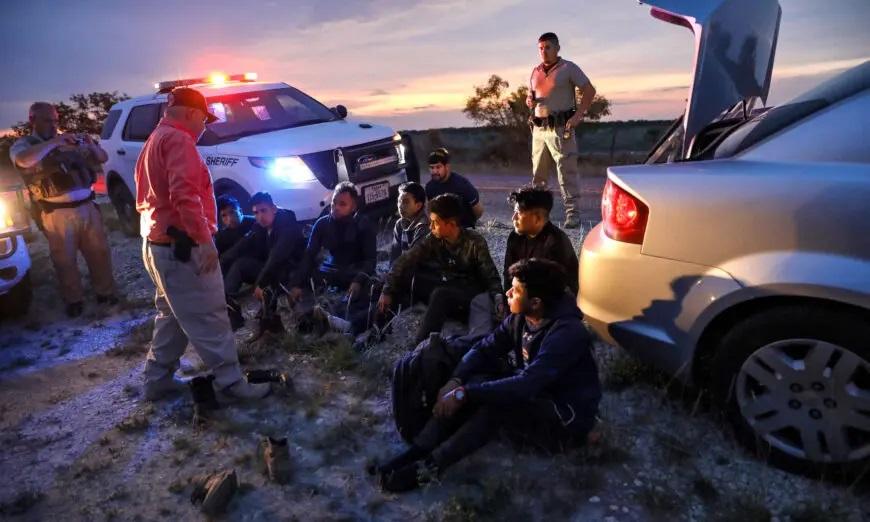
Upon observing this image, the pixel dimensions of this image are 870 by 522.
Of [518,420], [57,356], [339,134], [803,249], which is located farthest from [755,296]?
[339,134]

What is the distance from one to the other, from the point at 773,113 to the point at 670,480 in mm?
1640

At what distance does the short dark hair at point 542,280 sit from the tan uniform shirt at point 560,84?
4394 mm

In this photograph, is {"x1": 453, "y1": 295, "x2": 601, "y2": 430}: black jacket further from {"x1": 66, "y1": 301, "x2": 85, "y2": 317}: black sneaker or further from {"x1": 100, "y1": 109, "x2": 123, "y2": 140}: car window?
{"x1": 100, "y1": 109, "x2": 123, "y2": 140}: car window

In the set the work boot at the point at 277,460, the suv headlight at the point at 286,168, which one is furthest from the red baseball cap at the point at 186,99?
the suv headlight at the point at 286,168

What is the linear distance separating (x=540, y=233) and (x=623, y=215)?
1.10 m

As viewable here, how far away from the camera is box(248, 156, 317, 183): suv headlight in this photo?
6.31 meters

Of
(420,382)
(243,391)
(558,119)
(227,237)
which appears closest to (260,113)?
(227,237)

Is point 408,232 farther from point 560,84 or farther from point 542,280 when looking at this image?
point 560,84

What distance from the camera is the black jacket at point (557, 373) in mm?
2707

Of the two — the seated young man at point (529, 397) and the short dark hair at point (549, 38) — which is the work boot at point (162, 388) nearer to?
the seated young man at point (529, 397)

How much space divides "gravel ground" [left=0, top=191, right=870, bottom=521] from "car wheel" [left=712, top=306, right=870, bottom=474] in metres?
0.15

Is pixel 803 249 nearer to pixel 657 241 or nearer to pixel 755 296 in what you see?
pixel 755 296

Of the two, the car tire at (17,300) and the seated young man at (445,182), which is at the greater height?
the seated young man at (445,182)

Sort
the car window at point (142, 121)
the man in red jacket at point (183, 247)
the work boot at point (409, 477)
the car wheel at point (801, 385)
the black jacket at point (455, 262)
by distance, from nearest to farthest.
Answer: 1. the car wheel at point (801, 385)
2. the work boot at point (409, 477)
3. the man in red jacket at point (183, 247)
4. the black jacket at point (455, 262)
5. the car window at point (142, 121)
